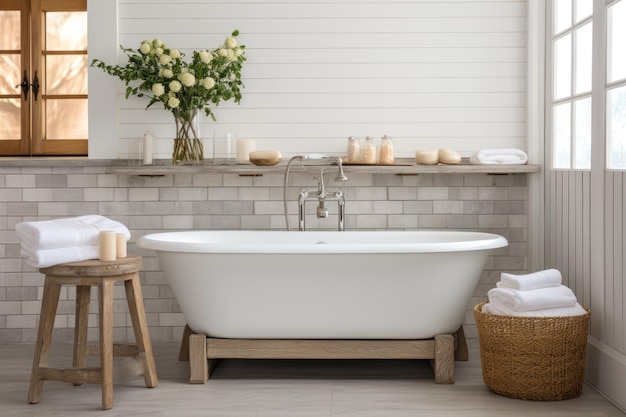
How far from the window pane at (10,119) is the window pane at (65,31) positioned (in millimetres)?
426

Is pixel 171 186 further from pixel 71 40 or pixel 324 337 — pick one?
pixel 324 337

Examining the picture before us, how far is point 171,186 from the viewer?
456 centimetres

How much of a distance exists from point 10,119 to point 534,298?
340 cm

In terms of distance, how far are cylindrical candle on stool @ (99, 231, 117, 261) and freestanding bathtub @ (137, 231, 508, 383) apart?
26 centimetres

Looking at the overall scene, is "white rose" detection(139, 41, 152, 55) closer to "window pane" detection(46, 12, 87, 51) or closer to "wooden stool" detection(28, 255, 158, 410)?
"window pane" detection(46, 12, 87, 51)

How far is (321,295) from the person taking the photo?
11.7ft

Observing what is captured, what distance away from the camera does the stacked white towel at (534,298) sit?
3.37m

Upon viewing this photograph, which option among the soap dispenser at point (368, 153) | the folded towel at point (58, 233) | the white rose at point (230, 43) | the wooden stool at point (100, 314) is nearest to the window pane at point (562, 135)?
the soap dispenser at point (368, 153)

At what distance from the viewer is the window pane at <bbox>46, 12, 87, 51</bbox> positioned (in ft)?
15.7

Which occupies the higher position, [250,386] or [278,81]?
[278,81]

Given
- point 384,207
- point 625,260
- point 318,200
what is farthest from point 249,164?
point 625,260

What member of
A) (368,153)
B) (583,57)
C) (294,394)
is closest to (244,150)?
(368,153)

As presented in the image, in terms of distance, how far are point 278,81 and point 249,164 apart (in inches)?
21.8

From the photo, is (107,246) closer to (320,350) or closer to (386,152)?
(320,350)
